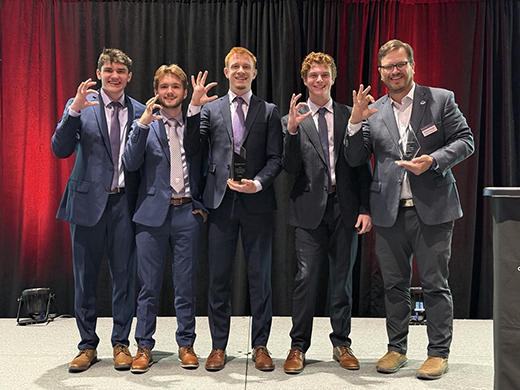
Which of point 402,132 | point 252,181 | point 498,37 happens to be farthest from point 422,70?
point 252,181

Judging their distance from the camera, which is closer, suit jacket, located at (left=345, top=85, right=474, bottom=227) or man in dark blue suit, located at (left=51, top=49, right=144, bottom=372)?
suit jacket, located at (left=345, top=85, right=474, bottom=227)

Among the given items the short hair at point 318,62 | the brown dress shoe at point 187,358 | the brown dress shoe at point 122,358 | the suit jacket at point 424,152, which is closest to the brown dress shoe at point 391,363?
the suit jacket at point 424,152

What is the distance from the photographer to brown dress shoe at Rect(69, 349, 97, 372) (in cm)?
351

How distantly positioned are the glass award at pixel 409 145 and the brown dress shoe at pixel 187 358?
1.65m

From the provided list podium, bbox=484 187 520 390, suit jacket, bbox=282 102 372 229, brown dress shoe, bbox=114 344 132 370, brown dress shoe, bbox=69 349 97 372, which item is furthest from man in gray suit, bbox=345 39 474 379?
brown dress shoe, bbox=69 349 97 372

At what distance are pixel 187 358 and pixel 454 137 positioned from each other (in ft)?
6.49

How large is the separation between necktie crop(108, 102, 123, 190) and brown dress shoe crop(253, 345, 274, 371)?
1.28m

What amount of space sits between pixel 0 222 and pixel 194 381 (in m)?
2.77

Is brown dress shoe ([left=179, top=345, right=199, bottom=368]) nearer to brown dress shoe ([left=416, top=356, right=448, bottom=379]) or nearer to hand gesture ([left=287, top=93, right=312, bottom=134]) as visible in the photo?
brown dress shoe ([left=416, top=356, right=448, bottom=379])

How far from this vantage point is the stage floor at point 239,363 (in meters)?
3.32

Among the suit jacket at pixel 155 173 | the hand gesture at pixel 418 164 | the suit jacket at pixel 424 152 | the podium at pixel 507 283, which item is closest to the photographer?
the podium at pixel 507 283

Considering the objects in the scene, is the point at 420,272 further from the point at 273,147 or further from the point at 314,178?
the point at 273,147

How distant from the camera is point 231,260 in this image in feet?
12.0

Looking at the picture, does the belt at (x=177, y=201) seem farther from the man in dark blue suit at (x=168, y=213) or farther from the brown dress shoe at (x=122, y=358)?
the brown dress shoe at (x=122, y=358)
